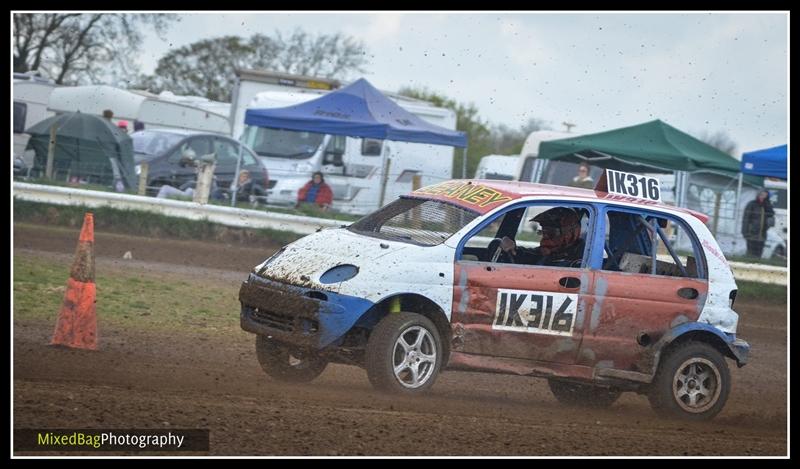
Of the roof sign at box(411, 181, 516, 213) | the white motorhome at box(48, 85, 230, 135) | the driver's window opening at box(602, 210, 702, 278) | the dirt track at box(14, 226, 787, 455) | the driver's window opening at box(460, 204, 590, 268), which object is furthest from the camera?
the white motorhome at box(48, 85, 230, 135)

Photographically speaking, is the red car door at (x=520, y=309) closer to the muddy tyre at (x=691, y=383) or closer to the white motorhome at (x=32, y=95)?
the muddy tyre at (x=691, y=383)

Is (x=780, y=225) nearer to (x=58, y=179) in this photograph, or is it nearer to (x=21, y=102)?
(x=58, y=179)

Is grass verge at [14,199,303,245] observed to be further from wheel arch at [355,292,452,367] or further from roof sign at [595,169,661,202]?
wheel arch at [355,292,452,367]

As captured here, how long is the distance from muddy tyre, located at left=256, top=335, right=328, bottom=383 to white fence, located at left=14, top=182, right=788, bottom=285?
8917 millimetres

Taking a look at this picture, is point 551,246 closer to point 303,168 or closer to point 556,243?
point 556,243

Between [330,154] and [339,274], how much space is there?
15031 mm

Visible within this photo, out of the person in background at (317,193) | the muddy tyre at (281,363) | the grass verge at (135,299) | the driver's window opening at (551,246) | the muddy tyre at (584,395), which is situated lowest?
the muddy tyre at (584,395)

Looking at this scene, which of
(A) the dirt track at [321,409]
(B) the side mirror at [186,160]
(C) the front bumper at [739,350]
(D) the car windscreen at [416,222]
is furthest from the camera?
(B) the side mirror at [186,160]

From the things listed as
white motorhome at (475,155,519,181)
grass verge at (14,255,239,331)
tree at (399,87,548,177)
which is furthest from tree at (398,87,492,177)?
grass verge at (14,255,239,331)

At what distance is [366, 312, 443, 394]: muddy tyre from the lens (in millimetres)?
7312

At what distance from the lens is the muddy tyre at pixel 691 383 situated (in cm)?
829

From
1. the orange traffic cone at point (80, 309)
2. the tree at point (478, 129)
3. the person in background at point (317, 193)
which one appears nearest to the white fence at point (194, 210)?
the person in background at point (317, 193)

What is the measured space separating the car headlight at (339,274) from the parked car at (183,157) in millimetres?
12128

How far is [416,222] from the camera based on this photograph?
8141 mm
